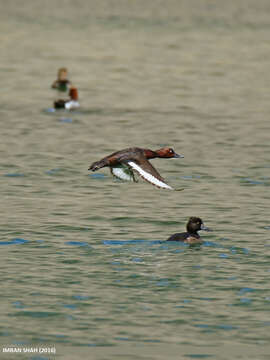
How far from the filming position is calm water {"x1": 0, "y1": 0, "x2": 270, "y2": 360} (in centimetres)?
1433

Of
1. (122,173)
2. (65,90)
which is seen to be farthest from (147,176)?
(65,90)

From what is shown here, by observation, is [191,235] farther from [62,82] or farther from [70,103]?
[62,82]

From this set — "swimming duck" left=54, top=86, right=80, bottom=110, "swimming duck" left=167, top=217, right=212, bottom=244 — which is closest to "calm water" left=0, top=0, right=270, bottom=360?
"swimming duck" left=167, top=217, right=212, bottom=244

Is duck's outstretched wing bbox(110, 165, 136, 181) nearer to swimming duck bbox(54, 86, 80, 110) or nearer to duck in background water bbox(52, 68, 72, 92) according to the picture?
swimming duck bbox(54, 86, 80, 110)

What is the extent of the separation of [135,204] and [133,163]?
4.12 metres

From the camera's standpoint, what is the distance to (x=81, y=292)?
51.5 ft

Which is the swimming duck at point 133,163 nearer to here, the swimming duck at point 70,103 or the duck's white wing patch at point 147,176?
the duck's white wing patch at point 147,176

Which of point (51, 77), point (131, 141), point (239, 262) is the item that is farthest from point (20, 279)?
point (51, 77)

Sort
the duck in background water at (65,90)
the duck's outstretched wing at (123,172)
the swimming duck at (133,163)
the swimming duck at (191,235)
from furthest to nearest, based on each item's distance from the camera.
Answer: the duck in background water at (65,90) < the duck's outstretched wing at (123,172) < the swimming duck at (191,235) < the swimming duck at (133,163)

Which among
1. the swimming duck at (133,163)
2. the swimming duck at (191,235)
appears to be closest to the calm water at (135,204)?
the swimming duck at (191,235)

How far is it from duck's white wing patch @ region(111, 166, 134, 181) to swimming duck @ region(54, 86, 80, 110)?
47.1ft

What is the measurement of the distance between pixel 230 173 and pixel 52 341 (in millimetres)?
12553

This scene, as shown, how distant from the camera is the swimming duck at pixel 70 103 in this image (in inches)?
1335

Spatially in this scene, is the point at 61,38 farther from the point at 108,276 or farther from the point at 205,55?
the point at 108,276
